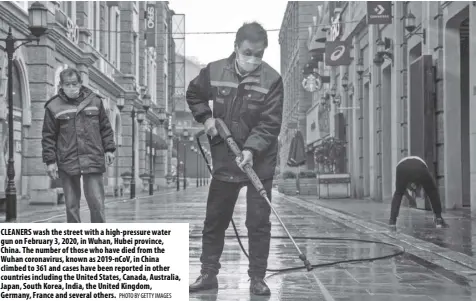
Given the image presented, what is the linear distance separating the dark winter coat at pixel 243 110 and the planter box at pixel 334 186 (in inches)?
926

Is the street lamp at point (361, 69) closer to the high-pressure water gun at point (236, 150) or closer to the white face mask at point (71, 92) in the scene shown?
the white face mask at point (71, 92)

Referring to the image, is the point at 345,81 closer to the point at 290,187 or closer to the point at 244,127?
the point at 290,187

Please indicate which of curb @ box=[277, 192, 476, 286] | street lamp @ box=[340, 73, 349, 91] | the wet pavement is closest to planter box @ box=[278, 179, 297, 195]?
street lamp @ box=[340, 73, 349, 91]

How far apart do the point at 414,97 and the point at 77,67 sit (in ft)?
49.4

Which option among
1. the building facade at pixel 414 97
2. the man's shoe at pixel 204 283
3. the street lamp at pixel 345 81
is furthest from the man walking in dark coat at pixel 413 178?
the street lamp at pixel 345 81

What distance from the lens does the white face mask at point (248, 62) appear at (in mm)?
5508

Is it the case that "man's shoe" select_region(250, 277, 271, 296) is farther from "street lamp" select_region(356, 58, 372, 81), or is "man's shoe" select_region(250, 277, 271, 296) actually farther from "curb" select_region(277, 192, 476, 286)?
"street lamp" select_region(356, 58, 372, 81)

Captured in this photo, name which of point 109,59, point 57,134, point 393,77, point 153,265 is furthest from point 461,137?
point 109,59

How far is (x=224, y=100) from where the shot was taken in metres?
5.57

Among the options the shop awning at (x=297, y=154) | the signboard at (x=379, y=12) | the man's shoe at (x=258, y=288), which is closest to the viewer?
the man's shoe at (x=258, y=288)

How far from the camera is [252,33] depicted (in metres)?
5.42

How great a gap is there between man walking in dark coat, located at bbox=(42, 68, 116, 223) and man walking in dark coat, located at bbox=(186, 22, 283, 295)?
178cm

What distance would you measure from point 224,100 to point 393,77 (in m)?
18.9

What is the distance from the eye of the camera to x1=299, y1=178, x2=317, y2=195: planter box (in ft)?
119
